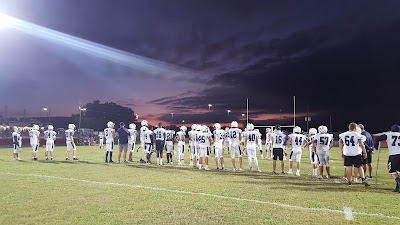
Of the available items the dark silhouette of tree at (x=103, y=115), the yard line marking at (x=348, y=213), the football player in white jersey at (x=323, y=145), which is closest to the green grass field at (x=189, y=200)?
the yard line marking at (x=348, y=213)

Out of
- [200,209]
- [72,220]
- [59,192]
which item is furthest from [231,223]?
[59,192]

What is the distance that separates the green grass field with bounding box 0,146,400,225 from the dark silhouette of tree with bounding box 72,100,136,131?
76.5 meters

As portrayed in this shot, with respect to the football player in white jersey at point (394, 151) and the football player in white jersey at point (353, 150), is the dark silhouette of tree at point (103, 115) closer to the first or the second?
the football player in white jersey at point (353, 150)

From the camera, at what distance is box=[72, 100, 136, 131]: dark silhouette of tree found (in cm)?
8796

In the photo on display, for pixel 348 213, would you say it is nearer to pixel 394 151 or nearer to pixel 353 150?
pixel 353 150

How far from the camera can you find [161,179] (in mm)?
13430

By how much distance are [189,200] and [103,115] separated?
86461 mm

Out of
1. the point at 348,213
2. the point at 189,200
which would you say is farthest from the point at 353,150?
the point at 189,200

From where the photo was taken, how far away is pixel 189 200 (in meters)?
9.27

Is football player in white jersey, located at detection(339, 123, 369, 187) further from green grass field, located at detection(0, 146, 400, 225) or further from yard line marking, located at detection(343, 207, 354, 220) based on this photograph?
yard line marking, located at detection(343, 207, 354, 220)

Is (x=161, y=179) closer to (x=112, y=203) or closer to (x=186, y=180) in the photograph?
(x=186, y=180)

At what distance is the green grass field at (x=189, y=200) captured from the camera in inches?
291

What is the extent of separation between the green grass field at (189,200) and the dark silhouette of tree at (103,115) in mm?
76453

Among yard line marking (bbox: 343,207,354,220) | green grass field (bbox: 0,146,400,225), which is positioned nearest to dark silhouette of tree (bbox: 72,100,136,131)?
green grass field (bbox: 0,146,400,225)
